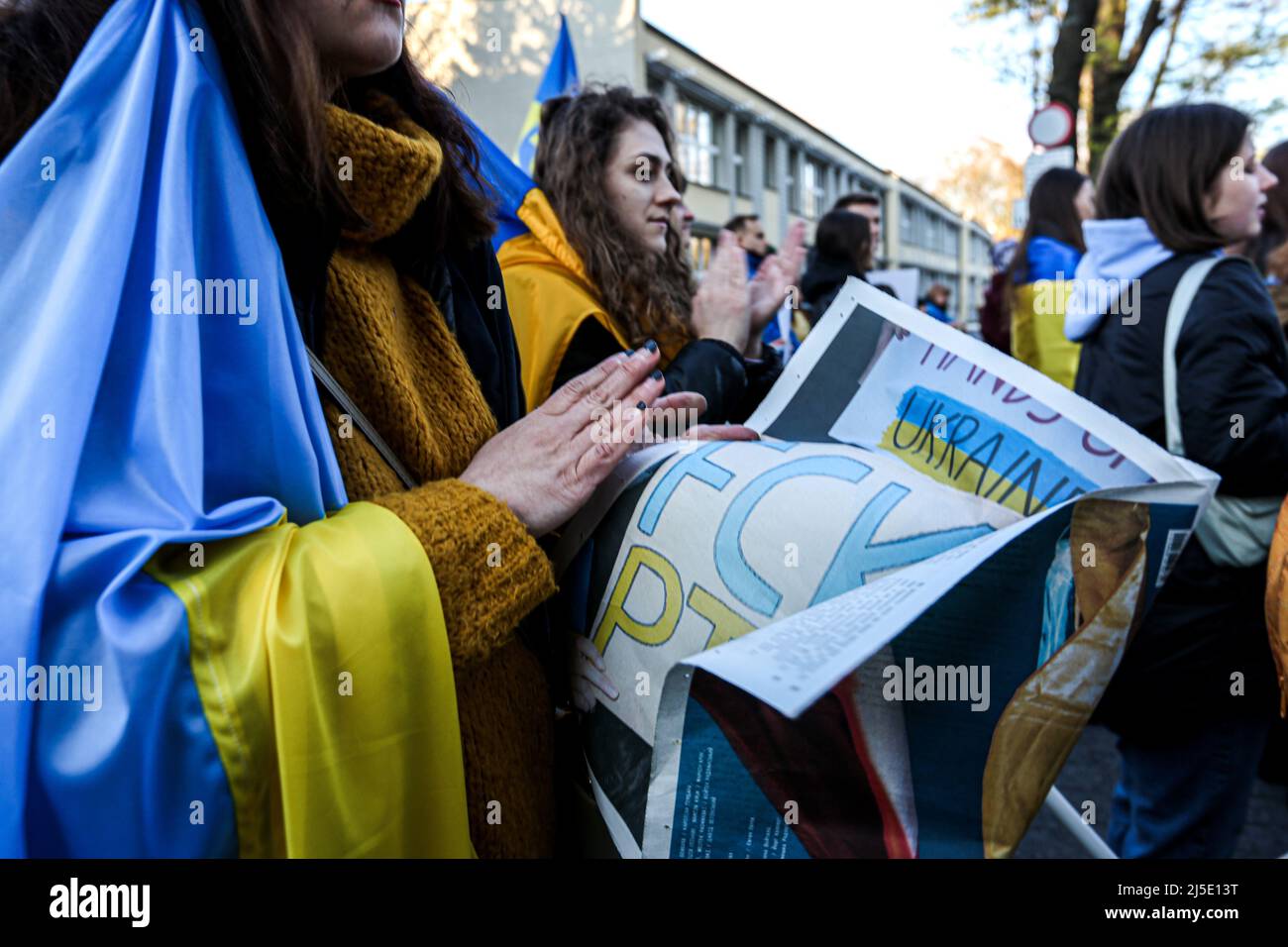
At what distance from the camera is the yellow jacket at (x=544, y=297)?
81.0 inches

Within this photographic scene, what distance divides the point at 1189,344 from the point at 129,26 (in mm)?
2200

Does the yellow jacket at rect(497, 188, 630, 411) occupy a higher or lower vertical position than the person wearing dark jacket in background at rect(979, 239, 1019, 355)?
higher

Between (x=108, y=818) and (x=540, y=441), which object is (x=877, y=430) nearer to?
(x=540, y=441)

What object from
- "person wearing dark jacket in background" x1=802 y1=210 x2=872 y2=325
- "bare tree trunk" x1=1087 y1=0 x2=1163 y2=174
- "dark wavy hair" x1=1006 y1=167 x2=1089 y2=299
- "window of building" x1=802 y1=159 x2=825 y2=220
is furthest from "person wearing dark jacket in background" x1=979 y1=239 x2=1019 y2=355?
"window of building" x1=802 y1=159 x2=825 y2=220

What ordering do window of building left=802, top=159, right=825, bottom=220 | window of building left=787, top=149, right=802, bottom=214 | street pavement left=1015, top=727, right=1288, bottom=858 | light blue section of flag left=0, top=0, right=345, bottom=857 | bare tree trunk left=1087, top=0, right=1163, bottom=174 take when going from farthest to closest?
1. window of building left=802, top=159, right=825, bottom=220
2. window of building left=787, top=149, right=802, bottom=214
3. bare tree trunk left=1087, top=0, right=1163, bottom=174
4. street pavement left=1015, top=727, right=1288, bottom=858
5. light blue section of flag left=0, top=0, right=345, bottom=857

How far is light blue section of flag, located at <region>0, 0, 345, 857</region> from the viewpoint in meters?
0.77

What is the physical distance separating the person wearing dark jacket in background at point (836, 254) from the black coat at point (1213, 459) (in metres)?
2.79

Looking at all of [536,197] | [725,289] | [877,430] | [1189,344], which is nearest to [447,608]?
[877,430]

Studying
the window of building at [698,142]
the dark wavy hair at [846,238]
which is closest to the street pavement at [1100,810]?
the dark wavy hair at [846,238]

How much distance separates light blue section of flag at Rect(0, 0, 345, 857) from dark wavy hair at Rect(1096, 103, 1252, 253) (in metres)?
2.24

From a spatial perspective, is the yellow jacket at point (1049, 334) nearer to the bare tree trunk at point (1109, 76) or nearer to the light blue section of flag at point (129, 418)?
the light blue section of flag at point (129, 418)

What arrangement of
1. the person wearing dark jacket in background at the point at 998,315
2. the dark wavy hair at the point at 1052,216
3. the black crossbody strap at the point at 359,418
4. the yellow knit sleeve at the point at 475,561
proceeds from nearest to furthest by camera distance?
the yellow knit sleeve at the point at 475,561
the black crossbody strap at the point at 359,418
the dark wavy hair at the point at 1052,216
the person wearing dark jacket in background at the point at 998,315

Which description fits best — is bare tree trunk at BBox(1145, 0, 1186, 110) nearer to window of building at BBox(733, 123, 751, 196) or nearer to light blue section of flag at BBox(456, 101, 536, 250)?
light blue section of flag at BBox(456, 101, 536, 250)

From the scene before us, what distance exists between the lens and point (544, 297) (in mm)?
2145
